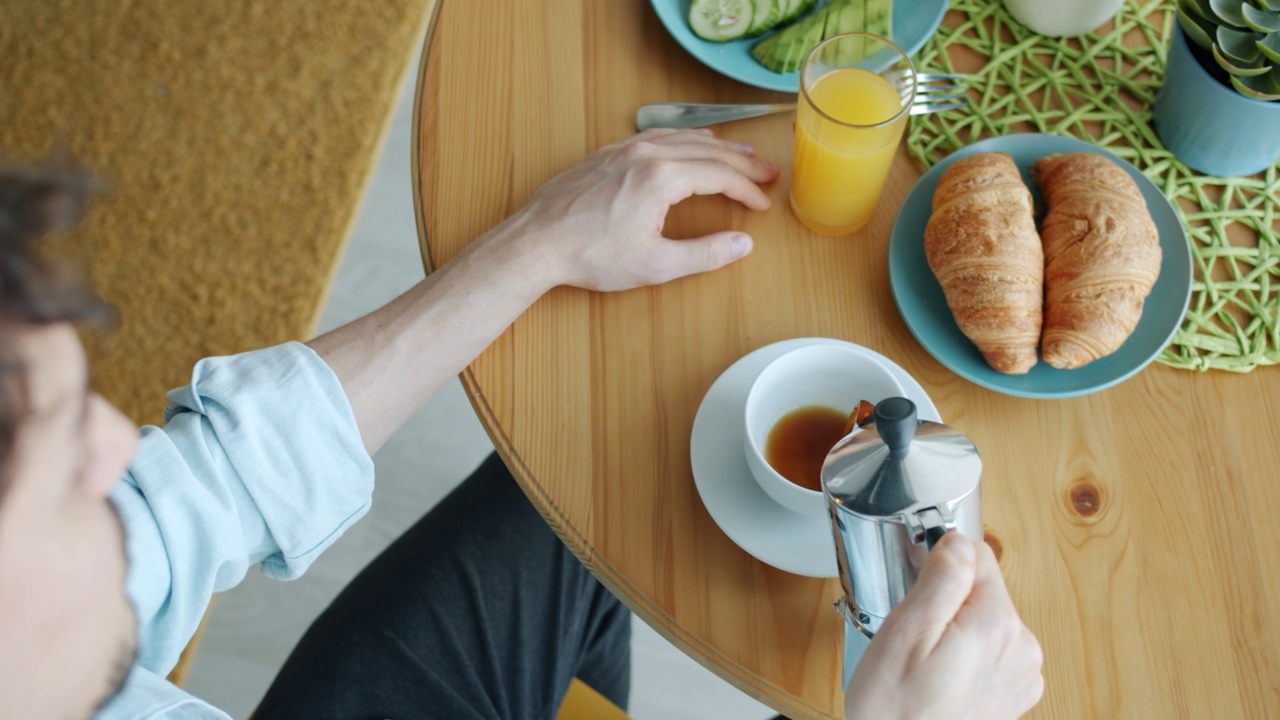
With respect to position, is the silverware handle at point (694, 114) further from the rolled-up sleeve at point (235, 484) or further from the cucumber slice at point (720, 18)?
the rolled-up sleeve at point (235, 484)

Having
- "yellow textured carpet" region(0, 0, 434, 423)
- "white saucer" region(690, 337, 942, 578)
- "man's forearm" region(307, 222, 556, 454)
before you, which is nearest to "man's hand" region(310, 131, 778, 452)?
"man's forearm" region(307, 222, 556, 454)

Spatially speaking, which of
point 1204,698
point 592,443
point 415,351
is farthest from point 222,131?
point 1204,698

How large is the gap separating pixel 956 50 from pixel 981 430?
1.29 ft

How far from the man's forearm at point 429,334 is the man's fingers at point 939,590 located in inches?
16.5

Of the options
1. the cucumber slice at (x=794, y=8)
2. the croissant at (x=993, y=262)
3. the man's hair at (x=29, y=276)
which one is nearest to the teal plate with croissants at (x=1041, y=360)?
the croissant at (x=993, y=262)

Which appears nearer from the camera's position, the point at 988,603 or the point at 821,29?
the point at 988,603

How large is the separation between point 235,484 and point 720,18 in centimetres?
60

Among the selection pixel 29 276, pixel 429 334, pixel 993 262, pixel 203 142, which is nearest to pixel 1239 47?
pixel 993 262

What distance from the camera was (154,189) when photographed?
5.93 ft

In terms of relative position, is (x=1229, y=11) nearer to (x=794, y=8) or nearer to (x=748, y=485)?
(x=794, y=8)

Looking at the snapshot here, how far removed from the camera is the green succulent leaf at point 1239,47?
0.79 metres

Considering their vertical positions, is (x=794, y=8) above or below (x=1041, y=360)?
above

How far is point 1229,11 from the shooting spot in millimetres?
794

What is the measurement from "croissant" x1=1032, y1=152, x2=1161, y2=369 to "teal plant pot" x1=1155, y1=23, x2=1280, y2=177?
0.10 m
